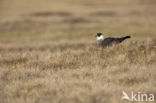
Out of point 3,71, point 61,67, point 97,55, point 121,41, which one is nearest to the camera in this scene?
point 3,71

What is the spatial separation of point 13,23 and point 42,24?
10.7ft

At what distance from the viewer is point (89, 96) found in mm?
4219

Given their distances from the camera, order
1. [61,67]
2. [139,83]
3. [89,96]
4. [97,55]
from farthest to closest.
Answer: [97,55], [61,67], [139,83], [89,96]

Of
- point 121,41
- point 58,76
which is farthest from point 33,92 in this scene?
point 121,41

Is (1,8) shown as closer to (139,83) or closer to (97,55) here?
(97,55)

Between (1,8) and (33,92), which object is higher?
(1,8)

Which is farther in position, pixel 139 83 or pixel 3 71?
pixel 3 71

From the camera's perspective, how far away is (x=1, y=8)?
4178 centimetres

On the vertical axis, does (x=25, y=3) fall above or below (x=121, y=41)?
above

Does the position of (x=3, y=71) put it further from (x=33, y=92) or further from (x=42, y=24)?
(x=42, y=24)

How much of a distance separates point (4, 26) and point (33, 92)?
24256 mm

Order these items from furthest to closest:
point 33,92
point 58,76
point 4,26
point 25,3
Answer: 1. point 25,3
2. point 4,26
3. point 58,76
4. point 33,92

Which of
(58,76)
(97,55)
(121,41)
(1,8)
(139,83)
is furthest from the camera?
(1,8)

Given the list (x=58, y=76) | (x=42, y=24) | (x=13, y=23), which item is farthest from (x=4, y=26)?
(x=58, y=76)
